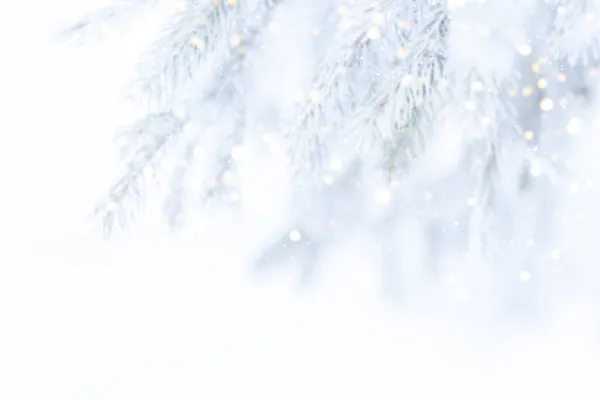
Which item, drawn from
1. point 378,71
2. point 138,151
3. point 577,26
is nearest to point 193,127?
point 138,151

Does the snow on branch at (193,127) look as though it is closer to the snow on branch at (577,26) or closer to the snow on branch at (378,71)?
the snow on branch at (378,71)

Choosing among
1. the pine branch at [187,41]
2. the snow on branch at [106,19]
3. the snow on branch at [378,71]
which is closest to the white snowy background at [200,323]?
the snow on branch at [106,19]

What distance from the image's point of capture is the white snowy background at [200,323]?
1.75 metres

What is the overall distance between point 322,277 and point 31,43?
1.18 meters

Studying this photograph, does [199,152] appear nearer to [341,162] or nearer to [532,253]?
[341,162]

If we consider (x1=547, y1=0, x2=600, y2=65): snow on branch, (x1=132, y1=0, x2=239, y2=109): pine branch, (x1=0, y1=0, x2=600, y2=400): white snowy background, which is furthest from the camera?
(x1=0, y1=0, x2=600, y2=400): white snowy background

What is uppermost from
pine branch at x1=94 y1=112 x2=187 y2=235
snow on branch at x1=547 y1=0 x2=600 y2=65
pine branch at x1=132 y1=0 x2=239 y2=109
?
snow on branch at x1=547 y1=0 x2=600 y2=65

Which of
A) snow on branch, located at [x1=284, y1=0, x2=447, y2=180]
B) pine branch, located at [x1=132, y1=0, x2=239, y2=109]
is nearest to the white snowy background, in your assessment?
pine branch, located at [x1=132, y1=0, x2=239, y2=109]

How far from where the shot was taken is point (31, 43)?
7.80 feet

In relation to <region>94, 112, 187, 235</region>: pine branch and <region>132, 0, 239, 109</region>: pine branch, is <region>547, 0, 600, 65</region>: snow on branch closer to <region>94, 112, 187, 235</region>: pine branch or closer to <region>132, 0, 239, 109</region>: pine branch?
<region>132, 0, 239, 109</region>: pine branch

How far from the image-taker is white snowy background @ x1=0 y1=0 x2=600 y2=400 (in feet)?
5.76

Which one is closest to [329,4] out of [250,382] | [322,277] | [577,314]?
[322,277]

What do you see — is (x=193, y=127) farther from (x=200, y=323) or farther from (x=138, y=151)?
(x=200, y=323)

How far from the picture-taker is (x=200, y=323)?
1.91 metres
